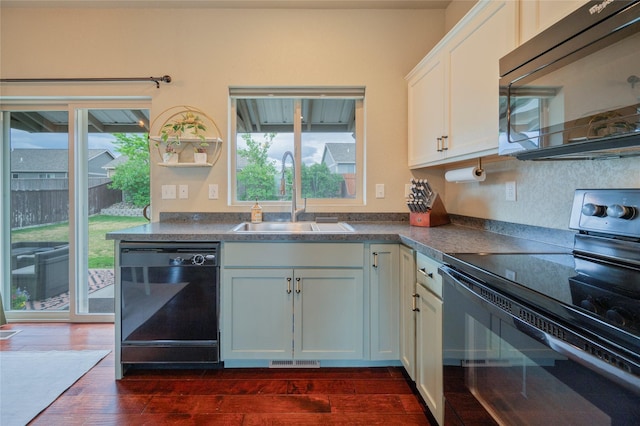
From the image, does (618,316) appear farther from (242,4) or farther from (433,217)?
(242,4)

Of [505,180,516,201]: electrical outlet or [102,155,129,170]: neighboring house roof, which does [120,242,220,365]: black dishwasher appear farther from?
[505,180,516,201]: electrical outlet

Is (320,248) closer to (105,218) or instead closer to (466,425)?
(466,425)

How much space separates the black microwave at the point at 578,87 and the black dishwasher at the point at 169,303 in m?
1.58

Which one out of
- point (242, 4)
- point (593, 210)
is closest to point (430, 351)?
point (593, 210)

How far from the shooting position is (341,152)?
2.66 meters

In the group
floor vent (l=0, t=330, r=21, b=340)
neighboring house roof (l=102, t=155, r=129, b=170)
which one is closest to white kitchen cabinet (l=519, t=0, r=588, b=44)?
neighboring house roof (l=102, t=155, r=129, b=170)

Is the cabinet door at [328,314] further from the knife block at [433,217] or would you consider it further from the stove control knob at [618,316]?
the stove control knob at [618,316]

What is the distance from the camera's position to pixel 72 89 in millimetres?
2475

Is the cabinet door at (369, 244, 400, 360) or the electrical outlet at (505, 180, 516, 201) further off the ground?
the electrical outlet at (505, 180, 516, 201)

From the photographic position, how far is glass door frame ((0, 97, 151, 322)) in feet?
8.48

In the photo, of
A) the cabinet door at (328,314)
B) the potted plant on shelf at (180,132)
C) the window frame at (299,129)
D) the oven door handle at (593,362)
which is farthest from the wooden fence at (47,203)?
the oven door handle at (593,362)

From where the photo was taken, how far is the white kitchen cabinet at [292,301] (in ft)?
6.13

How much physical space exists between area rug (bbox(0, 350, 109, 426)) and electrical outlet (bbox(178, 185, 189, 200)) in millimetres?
1175

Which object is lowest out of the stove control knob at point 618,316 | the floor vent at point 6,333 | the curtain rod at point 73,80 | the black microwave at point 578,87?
the floor vent at point 6,333
